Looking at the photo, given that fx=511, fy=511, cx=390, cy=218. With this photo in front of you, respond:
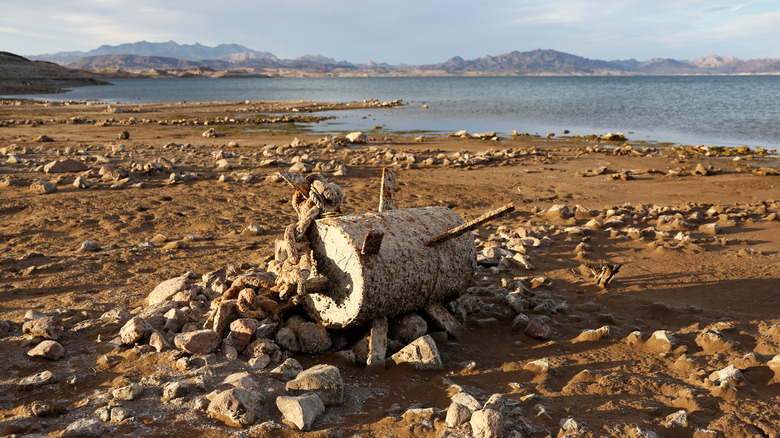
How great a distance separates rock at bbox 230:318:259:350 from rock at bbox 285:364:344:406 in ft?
2.72

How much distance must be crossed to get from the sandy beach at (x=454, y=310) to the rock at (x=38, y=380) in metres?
0.01

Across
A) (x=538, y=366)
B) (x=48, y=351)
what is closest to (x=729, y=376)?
(x=538, y=366)

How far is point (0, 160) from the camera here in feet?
46.2

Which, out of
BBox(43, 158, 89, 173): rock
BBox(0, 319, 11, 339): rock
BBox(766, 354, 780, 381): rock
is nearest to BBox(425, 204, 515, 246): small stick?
BBox(766, 354, 780, 381): rock

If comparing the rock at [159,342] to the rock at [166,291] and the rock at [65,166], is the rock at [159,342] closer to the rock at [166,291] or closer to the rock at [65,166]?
the rock at [166,291]

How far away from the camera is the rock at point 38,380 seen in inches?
159

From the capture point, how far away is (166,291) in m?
5.70

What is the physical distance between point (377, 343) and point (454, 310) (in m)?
1.22

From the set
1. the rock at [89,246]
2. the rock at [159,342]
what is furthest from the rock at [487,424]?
the rock at [89,246]

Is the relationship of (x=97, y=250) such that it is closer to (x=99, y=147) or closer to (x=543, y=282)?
(x=543, y=282)

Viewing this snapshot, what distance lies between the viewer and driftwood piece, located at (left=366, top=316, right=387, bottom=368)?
14.7ft

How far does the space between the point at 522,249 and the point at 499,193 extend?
4492 millimetres

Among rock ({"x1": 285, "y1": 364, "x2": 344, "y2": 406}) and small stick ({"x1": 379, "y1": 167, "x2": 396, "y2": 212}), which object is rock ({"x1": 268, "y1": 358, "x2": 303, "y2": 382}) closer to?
rock ({"x1": 285, "y1": 364, "x2": 344, "y2": 406})

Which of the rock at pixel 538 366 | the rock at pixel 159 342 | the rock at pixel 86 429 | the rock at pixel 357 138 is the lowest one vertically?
the rock at pixel 538 366
